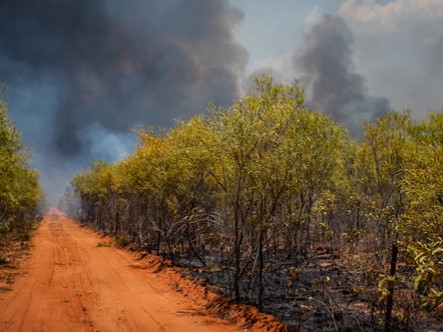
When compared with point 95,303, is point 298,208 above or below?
above

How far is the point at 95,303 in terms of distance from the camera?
15570mm

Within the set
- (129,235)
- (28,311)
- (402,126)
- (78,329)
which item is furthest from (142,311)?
(129,235)

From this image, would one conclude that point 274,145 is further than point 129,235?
No

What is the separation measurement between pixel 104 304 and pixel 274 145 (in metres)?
10.1

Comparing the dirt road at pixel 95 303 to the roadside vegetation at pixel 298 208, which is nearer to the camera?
the roadside vegetation at pixel 298 208

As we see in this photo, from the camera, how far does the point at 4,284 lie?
58.5 ft

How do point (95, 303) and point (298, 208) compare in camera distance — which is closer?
point (95, 303)

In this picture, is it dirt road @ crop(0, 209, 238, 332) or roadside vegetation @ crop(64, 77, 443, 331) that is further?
dirt road @ crop(0, 209, 238, 332)

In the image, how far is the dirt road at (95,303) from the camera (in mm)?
12906

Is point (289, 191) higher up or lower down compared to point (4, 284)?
higher up

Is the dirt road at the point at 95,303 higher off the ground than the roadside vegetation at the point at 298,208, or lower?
lower

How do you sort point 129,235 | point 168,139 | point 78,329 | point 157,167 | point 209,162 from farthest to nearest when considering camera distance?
point 129,235, point 168,139, point 157,167, point 209,162, point 78,329

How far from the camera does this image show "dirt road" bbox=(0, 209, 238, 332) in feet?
42.3

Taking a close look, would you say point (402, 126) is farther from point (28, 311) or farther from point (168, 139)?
point (28, 311)
